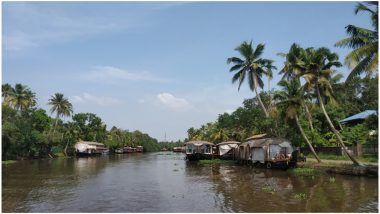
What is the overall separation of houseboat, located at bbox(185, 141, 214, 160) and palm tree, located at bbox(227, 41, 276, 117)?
1280cm

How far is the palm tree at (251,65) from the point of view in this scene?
43.4 metres

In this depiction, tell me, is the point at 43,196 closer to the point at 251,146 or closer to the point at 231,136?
the point at 251,146

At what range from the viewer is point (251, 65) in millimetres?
43281

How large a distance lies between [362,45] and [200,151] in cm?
3470

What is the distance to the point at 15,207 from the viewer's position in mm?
15953

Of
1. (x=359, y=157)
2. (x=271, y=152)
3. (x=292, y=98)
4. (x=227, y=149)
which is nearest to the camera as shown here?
(x=292, y=98)

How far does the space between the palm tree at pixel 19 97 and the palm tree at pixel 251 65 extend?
37746 millimetres

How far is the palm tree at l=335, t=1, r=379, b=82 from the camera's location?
21.4 m

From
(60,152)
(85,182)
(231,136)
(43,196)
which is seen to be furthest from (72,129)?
(43,196)

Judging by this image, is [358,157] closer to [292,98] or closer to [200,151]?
[292,98]

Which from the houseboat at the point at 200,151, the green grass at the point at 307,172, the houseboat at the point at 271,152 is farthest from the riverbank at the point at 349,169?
the houseboat at the point at 200,151

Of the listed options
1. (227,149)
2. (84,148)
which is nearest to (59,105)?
(84,148)

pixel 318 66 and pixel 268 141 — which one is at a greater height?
pixel 318 66

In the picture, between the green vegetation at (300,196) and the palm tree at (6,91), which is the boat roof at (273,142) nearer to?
the green vegetation at (300,196)
